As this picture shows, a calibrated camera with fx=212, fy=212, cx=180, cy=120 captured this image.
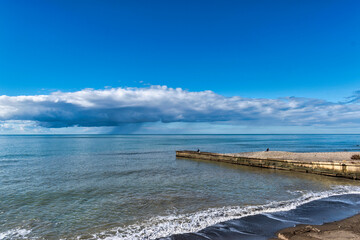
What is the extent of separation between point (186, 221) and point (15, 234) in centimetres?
877

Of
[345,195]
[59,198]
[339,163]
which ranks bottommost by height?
[59,198]

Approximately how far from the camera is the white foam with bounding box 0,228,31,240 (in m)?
10.4

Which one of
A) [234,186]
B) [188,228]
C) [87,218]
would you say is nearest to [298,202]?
[234,186]

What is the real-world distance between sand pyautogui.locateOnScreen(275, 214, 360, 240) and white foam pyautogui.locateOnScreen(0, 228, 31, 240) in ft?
40.3

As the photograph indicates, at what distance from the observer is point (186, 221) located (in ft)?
38.8

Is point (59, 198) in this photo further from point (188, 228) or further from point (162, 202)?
point (188, 228)

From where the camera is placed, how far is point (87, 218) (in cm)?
1259

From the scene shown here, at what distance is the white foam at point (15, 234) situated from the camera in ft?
34.3

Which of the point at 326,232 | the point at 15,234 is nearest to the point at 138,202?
the point at 15,234

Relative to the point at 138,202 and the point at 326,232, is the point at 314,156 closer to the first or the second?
the point at 326,232

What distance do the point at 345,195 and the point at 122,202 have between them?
1716 centimetres

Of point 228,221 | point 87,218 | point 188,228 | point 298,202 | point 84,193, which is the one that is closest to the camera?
point 188,228

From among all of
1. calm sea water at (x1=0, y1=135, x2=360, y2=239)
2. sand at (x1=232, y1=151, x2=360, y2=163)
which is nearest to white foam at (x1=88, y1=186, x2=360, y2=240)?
calm sea water at (x1=0, y1=135, x2=360, y2=239)

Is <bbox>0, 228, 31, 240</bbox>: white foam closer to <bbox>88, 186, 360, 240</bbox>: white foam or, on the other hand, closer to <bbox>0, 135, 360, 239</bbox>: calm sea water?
<bbox>0, 135, 360, 239</bbox>: calm sea water
